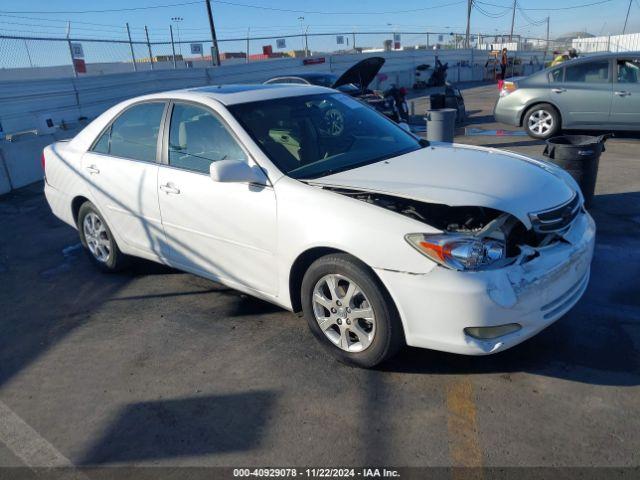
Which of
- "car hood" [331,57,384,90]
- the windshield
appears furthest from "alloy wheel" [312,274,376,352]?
"car hood" [331,57,384,90]

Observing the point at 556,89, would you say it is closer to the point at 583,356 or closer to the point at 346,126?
the point at 346,126

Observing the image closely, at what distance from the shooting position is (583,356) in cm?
319

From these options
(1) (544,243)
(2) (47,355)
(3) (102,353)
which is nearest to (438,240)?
(1) (544,243)

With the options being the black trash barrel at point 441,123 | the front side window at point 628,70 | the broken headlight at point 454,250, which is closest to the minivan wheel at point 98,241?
the broken headlight at point 454,250

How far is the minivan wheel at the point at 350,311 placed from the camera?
115 inches

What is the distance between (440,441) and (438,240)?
40.1 inches

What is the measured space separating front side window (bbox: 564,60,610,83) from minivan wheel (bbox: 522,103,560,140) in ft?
2.10

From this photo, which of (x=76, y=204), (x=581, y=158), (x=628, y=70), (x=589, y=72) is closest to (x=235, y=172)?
(x=76, y=204)

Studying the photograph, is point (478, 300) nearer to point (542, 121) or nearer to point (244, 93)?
point (244, 93)

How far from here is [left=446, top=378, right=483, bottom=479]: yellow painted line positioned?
2.44 meters

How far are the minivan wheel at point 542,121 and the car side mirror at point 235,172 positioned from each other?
27.8 ft

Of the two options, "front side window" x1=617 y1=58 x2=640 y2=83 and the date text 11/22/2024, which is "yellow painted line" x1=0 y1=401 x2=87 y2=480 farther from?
"front side window" x1=617 y1=58 x2=640 y2=83

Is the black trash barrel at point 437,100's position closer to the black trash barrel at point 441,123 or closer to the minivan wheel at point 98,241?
the black trash barrel at point 441,123

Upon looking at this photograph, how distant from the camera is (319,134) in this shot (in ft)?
13.1
